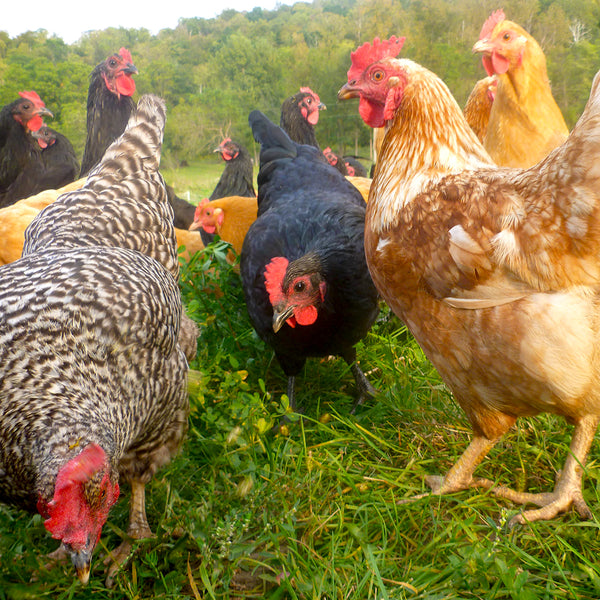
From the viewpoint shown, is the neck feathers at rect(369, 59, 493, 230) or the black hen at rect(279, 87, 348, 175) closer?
the neck feathers at rect(369, 59, 493, 230)

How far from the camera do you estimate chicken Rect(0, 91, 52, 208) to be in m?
4.43

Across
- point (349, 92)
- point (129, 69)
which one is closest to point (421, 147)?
point (349, 92)

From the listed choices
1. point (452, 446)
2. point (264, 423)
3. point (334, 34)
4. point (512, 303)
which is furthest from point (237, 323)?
point (334, 34)

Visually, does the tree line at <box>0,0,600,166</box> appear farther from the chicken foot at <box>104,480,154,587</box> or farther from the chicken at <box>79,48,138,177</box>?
the chicken foot at <box>104,480,154,587</box>

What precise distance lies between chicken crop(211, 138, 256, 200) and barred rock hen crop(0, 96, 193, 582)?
11.1 feet

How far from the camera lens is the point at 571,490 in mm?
1539

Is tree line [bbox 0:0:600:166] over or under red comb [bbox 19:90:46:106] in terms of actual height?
over

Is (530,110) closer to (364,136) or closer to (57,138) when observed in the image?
(57,138)

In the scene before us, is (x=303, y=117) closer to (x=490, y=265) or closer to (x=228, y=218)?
(x=228, y=218)

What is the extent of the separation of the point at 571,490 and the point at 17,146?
16.3ft

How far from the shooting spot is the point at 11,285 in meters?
1.41

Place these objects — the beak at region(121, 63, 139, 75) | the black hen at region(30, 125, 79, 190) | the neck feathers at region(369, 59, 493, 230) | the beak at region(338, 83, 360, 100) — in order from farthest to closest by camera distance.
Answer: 1. the black hen at region(30, 125, 79, 190)
2. the beak at region(121, 63, 139, 75)
3. the beak at region(338, 83, 360, 100)
4. the neck feathers at region(369, 59, 493, 230)

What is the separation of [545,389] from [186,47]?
32.9 ft

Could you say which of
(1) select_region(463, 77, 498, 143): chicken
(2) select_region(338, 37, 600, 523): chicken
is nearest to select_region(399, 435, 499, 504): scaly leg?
(2) select_region(338, 37, 600, 523): chicken
